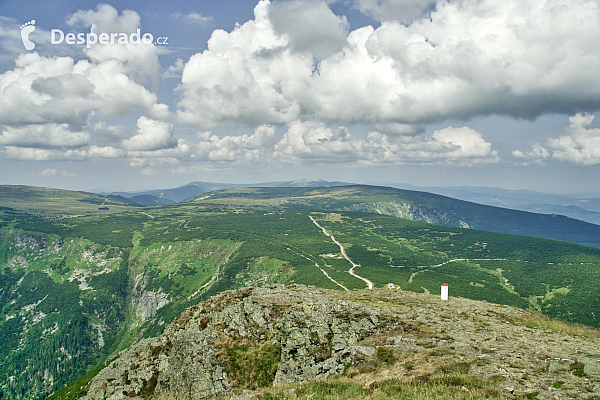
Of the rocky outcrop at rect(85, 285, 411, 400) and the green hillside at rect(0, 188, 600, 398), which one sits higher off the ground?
the rocky outcrop at rect(85, 285, 411, 400)

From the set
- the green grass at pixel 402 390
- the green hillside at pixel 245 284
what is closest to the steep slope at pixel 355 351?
the green grass at pixel 402 390

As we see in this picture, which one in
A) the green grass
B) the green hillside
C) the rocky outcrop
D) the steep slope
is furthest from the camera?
the green hillside

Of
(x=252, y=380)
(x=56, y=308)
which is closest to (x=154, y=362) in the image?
(x=252, y=380)

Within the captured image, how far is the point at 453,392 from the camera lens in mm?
17109

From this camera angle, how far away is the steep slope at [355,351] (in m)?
19.1

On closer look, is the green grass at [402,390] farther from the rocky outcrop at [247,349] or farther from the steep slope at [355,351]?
the rocky outcrop at [247,349]

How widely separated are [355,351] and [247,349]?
13.4 metres

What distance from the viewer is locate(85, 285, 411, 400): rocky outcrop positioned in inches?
1185

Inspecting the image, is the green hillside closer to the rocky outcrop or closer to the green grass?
the rocky outcrop

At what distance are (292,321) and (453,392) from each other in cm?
1981

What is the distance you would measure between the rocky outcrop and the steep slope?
0.39ft

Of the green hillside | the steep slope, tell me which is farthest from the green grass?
the green hillside

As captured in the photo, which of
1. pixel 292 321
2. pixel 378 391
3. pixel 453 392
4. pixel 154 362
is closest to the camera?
pixel 453 392

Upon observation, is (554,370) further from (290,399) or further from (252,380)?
(252,380)
